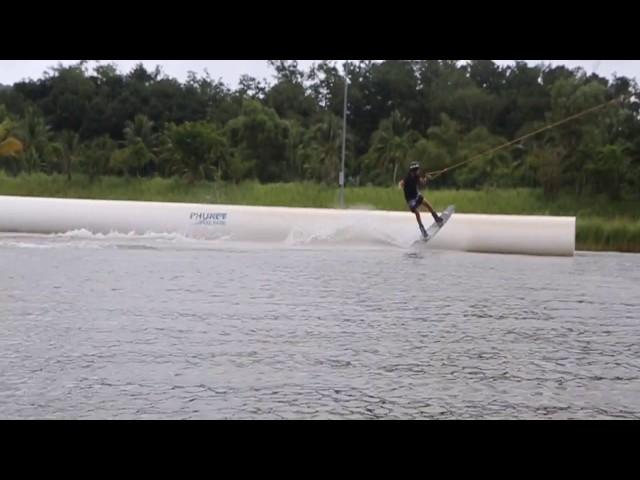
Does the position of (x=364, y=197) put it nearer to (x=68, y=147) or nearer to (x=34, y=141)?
(x=68, y=147)

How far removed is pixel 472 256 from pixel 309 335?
19.7 feet

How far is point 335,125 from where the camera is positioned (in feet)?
67.5

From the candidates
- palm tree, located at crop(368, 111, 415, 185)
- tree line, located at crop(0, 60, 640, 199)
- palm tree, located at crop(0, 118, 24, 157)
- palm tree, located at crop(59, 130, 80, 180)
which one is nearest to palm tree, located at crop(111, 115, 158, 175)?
tree line, located at crop(0, 60, 640, 199)

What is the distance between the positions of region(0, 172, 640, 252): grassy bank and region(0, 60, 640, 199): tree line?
659mm

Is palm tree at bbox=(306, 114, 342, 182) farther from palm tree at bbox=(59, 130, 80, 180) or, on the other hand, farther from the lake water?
the lake water

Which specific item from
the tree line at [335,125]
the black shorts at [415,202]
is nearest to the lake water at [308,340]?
the black shorts at [415,202]

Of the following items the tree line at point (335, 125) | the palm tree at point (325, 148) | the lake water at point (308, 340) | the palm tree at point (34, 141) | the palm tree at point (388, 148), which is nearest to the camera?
the lake water at point (308, 340)

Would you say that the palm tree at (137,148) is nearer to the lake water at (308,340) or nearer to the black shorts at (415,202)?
the black shorts at (415,202)

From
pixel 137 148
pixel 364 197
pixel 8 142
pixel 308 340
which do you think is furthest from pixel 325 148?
pixel 308 340

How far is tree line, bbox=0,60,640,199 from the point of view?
59.7 feet

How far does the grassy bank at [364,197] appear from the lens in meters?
13.6

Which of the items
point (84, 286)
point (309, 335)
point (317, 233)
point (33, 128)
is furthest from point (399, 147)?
point (309, 335)

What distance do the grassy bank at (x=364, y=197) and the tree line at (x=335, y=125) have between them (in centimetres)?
66

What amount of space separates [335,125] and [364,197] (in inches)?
174
